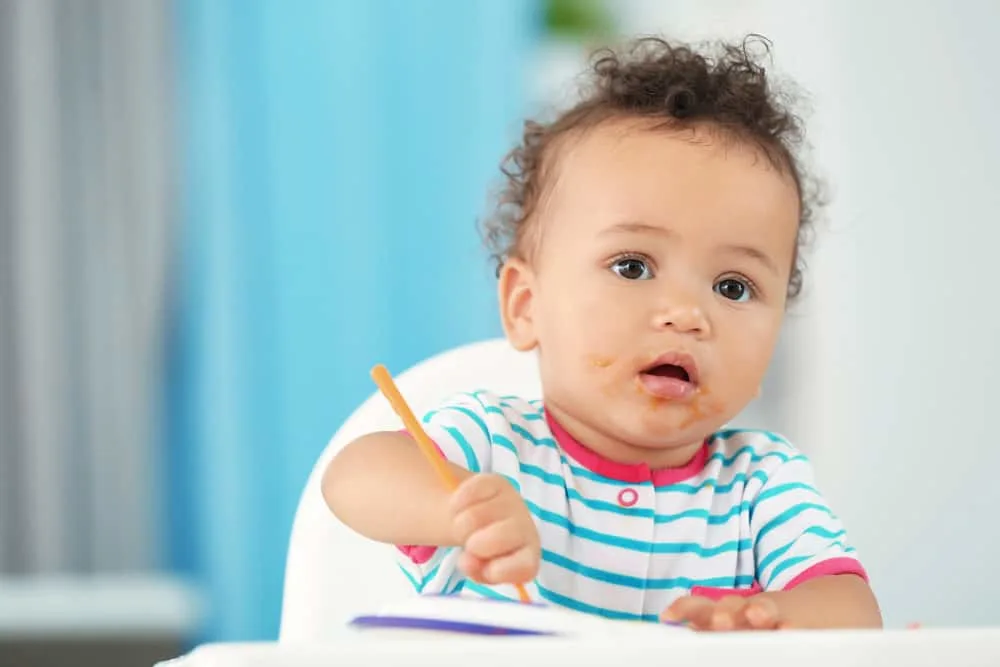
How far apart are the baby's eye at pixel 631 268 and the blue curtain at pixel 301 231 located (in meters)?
1.71

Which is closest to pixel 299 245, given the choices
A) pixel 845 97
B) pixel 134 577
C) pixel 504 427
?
pixel 134 577

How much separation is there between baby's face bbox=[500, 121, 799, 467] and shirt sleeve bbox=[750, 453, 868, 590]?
0.06 metres

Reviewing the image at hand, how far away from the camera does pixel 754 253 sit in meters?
Answer: 0.83

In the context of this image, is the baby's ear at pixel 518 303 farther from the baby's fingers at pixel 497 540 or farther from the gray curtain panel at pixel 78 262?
the gray curtain panel at pixel 78 262

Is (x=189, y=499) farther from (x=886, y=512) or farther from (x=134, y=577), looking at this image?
(x=886, y=512)

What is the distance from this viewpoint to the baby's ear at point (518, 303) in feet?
3.02

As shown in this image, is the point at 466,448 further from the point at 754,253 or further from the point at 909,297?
the point at 909,297

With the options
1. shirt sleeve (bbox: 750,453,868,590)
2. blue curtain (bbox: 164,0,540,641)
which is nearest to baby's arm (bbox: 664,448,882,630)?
shirt sleeve (bbox: 750,453,868,590)

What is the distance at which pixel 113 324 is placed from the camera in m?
2.57

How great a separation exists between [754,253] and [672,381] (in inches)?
4.0

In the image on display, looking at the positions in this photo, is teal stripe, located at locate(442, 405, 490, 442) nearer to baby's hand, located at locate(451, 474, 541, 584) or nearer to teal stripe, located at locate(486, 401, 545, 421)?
teal stripe, located at locate(486, 401, 545, 421)

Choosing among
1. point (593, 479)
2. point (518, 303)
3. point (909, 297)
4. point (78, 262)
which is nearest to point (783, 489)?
point (593, 479)

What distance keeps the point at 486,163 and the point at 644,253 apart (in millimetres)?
1842

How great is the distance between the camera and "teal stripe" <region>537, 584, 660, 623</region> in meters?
0.80
